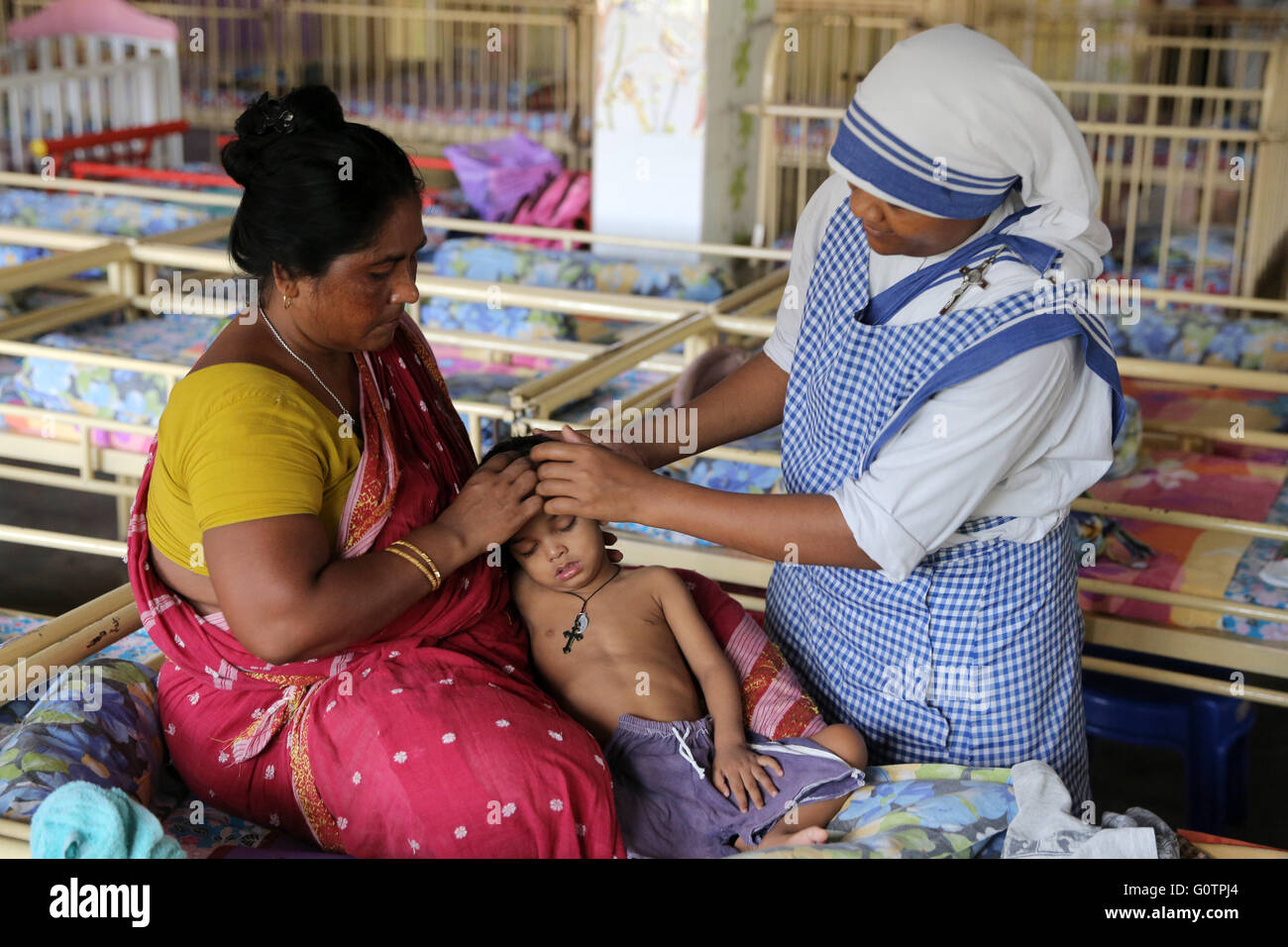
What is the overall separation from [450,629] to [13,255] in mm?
4504

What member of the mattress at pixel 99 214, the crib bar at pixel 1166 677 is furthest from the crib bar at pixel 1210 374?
the mattress at pixel 99 214

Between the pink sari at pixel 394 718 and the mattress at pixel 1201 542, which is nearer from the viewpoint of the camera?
the pink sari at pixel 394 718

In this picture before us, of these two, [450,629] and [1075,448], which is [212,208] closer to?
[450,629]

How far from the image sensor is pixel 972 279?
5.83ft

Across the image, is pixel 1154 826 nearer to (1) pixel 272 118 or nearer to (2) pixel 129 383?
(1) pixel 272 118

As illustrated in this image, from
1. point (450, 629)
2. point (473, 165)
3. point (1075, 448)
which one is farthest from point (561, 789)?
point (473, 165)

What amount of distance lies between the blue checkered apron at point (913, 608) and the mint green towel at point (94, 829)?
1016 mm

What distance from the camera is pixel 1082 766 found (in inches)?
83.9

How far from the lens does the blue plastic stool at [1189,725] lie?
3.09m

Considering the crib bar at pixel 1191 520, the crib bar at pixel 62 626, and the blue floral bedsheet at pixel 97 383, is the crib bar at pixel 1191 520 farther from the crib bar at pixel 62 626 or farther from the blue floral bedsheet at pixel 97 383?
the blue floral bedsheet at pixel 97 383

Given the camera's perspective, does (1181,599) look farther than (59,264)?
No

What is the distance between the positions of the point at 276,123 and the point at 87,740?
0.92m

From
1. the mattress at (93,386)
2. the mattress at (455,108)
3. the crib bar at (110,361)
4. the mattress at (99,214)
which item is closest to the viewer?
the crib bar at (110,361)

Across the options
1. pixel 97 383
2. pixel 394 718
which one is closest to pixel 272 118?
pixel 394 718
